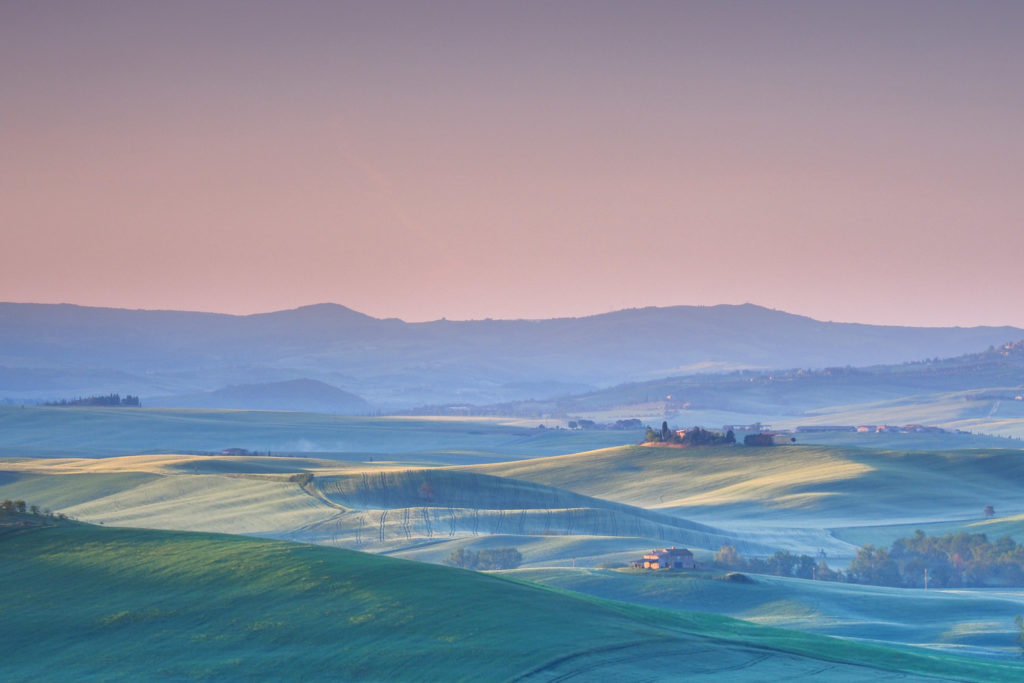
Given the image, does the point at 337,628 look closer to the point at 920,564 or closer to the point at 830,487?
the point at 920,564

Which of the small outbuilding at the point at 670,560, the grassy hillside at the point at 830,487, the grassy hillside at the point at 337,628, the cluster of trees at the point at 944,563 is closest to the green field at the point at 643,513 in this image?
the grassy hillside at the point at 830,487

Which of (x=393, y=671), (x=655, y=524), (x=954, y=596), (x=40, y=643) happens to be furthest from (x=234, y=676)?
(x=655, y=524)

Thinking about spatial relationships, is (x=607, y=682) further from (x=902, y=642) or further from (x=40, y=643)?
(x=902, y=642)

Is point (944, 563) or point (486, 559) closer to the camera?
point (486, 559)

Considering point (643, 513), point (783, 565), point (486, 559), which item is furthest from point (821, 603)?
point (643, 513)

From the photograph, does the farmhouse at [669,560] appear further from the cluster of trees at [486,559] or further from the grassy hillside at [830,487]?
the grassy hillside at [830,487]
